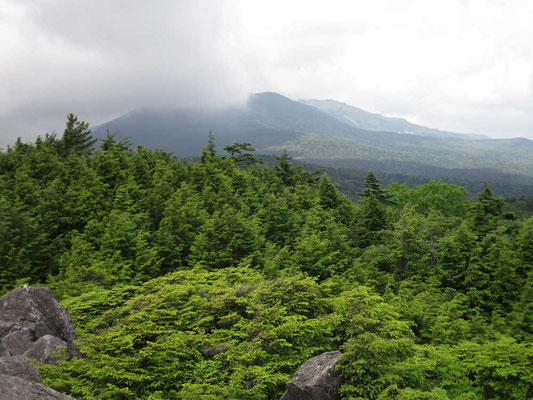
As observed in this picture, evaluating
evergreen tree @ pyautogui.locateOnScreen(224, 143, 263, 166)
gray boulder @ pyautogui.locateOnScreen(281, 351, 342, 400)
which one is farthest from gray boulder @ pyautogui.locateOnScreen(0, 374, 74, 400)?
evergreen tree @ pyautogui.locateOnScreen(224, 143, 263, 166)

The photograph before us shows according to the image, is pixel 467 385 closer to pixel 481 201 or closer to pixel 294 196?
pixel 294 196

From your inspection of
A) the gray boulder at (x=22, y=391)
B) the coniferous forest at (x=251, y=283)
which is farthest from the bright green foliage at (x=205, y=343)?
the gray boulder at (x=22, y=391)

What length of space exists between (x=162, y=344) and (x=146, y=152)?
1340 inches

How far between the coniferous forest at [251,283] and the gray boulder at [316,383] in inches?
11.8

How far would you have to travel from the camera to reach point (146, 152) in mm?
39781

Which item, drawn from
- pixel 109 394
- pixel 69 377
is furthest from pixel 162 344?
pixel 69 377

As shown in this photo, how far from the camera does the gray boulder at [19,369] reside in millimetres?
7797

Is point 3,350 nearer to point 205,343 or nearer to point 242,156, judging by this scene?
point 205,343

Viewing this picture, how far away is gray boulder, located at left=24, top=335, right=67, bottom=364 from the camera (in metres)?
9.72

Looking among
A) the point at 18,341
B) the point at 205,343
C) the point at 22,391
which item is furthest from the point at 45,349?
the point at 205,343

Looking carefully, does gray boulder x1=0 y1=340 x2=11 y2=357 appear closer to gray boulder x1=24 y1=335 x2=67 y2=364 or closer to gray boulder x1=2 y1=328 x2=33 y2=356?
gray boulder x1=2 y1=328 x2=33 y2=356

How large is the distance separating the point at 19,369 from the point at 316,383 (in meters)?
Result: 7.10

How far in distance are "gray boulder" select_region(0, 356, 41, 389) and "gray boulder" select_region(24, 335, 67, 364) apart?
1376 mm

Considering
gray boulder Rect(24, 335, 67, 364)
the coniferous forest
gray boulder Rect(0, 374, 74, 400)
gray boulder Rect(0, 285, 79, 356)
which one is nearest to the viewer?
gray boulder Rect(0, 374, 74, 400)
